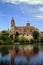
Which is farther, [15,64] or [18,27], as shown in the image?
[18,27]

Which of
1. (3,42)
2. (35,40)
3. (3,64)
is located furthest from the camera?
(35,40)

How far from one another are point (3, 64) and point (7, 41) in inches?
1346

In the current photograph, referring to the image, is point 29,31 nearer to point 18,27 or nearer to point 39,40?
point 18,27

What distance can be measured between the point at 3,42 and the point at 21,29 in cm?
6829

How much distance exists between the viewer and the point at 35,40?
2753 inches

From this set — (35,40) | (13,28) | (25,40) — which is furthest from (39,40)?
(13,28)

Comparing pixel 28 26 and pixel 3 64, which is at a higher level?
pixel 28 26

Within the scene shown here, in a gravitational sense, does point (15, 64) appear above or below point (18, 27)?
below

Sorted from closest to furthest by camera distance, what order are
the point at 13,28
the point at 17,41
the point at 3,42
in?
the point at 3,42 → the point at 17,41 → the point at 13,28

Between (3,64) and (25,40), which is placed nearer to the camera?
(3,64)

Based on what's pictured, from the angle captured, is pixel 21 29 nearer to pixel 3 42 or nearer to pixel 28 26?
pixel 28 26

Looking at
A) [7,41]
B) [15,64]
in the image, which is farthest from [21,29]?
[15,64]

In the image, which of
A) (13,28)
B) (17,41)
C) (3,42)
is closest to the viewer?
(3,42)

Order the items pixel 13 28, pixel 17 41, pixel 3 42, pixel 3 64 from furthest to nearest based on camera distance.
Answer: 1. pixel 13 28
2. pixel 17 41
3. pixel 3 42
4. pixel 3 64
